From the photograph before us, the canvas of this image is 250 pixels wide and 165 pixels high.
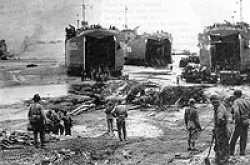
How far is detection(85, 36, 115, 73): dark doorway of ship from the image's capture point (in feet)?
116

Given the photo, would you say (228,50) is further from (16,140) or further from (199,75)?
(16,140)

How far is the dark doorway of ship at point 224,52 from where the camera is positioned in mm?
32156

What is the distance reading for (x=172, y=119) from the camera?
58.2 ft

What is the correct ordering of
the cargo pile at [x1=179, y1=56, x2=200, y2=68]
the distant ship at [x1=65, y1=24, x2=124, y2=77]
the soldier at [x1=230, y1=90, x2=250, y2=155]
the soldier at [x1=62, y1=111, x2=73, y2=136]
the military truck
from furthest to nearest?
the cargo pile at [x1=179, y1=56, x2=200, y2=68], the distant ship at [x1=65, y1=24, x2=124, y2=77], the military truck, the soldier at [x1=62, y1=111, x2=73, y2=136], the soldier at [x1=230, y1=90, x2=250, y2=155]

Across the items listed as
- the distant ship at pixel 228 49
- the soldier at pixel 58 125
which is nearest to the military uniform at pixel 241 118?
the soldier at pixel 58 125

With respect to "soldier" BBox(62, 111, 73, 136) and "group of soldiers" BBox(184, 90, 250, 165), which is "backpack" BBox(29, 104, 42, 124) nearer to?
→ "soldier" BBox(62, 111, 73, 136)

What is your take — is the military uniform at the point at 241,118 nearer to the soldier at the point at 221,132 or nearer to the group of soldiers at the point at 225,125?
the group of soldiers at the point at 225,125

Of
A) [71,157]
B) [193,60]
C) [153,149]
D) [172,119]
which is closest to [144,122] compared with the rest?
[172,119]

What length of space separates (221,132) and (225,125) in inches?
7.6

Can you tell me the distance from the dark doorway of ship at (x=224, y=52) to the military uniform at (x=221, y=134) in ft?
76.4

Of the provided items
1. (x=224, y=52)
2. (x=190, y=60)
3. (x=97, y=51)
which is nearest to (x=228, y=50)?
(x=224, y=52)

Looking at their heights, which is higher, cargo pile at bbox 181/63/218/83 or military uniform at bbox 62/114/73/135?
cargo pile at bbox 181/63/218/83

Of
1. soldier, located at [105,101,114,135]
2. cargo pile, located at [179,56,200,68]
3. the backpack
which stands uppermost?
cargo pile, located at [179,56,200,68]

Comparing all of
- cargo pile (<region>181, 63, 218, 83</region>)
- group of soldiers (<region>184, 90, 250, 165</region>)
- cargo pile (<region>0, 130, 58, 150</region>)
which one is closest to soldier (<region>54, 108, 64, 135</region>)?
cargo pile (<region>0, 130, 58, 150</region>)
